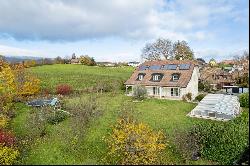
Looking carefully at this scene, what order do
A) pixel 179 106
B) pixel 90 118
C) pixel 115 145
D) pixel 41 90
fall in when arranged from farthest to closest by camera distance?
pixel 41 90 < pixel 179 106 < pixel 90 118 < pixel 115 145

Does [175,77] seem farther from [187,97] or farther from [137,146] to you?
[137,146]

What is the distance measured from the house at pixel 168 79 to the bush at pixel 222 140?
24556mm

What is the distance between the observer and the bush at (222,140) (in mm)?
29672

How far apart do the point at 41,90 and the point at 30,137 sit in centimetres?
3051

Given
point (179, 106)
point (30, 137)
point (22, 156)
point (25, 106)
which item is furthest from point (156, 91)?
point (22, 156)

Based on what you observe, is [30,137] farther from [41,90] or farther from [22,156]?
[41,90]

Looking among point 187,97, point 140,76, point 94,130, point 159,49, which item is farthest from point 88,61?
point 94,130

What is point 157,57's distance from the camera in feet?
310

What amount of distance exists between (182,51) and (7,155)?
248 feet

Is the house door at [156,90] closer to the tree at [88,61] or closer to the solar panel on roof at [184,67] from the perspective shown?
the solar panel on roof at [184,67]

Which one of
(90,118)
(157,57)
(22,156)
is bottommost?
(22,156)

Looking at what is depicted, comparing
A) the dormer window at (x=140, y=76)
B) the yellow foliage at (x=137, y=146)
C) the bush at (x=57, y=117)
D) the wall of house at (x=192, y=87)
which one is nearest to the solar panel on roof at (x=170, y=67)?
the wall of house at (x=192, y=87)

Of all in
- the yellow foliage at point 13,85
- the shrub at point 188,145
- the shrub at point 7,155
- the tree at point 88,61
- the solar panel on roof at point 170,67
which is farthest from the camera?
the tree at point 88,61

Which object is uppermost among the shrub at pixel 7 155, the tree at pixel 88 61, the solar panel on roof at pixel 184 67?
the tree at pixel 88 61
